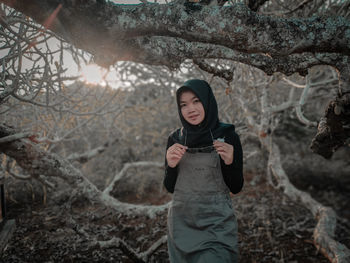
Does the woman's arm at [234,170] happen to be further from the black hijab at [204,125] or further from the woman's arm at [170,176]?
the woman's arm at [170,176]

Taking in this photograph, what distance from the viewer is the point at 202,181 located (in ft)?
7.43

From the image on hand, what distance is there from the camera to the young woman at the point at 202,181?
6.79ft

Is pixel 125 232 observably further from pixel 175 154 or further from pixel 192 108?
pixel 192 108

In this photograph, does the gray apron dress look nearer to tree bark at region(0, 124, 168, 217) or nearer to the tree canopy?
the tree canopy

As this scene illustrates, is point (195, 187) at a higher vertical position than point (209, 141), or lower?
lower

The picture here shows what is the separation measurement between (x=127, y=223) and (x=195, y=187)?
3019mm

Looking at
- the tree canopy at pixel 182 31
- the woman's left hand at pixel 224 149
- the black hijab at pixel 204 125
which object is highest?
the tree canopy at pixel 182 31

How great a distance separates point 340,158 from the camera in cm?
797

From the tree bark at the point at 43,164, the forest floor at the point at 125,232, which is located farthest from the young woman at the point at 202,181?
the tree bark at the point at 43,164

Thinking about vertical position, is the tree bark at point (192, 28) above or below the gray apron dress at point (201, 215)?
above

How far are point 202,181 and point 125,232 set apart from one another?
279 centimetres

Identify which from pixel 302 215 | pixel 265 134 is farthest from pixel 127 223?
pixel 302 215

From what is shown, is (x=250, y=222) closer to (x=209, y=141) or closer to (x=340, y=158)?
(x=209, y=141)

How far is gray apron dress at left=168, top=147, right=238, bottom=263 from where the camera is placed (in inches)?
80.4
